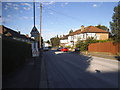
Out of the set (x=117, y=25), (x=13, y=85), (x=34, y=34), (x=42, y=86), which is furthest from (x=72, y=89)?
(x=117, y=25)

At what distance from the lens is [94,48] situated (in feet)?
110

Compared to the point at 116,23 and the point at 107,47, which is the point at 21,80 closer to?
the point at 116,23

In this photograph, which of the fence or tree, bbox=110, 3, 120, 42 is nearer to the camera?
Answer: tree, bbox=110, 3, 120, 42

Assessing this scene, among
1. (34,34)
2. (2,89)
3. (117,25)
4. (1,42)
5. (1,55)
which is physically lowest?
(2,89)

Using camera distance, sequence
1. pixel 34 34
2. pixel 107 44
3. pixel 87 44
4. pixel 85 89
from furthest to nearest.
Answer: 1. pixel 87 44
2. pixel 107 44
3. pixel 34 34
4. pixel 85 89

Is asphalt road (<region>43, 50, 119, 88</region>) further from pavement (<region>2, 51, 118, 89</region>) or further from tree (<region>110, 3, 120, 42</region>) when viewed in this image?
tree (<region>110, 3, 120, 42</region>)

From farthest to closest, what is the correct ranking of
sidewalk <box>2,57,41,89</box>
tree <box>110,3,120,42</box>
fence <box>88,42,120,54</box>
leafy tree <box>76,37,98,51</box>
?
leafy tree <box>76,37,98,51</box>, fence <box>88,42,120,54</box>, tree <box>110,3,120,42</box>, sidewalk <box>2,57,41,89</box>

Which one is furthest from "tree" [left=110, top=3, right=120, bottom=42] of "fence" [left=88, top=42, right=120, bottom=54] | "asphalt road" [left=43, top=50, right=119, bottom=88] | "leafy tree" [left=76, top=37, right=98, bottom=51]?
"leafy tree" [left=76, top=37, right=98, bottom=51]

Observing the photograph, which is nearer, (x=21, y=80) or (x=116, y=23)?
(x=21, y=80)

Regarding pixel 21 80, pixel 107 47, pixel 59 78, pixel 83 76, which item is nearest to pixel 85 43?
pixel 107 47

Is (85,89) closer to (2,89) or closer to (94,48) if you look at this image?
(2,89)

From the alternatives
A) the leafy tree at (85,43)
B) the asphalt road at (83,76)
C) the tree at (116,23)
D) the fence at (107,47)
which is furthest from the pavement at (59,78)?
the leafy tree at (85,43)

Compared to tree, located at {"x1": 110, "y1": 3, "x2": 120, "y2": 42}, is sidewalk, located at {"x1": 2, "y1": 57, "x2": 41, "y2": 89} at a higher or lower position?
lower

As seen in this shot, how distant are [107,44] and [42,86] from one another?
2330 cm
